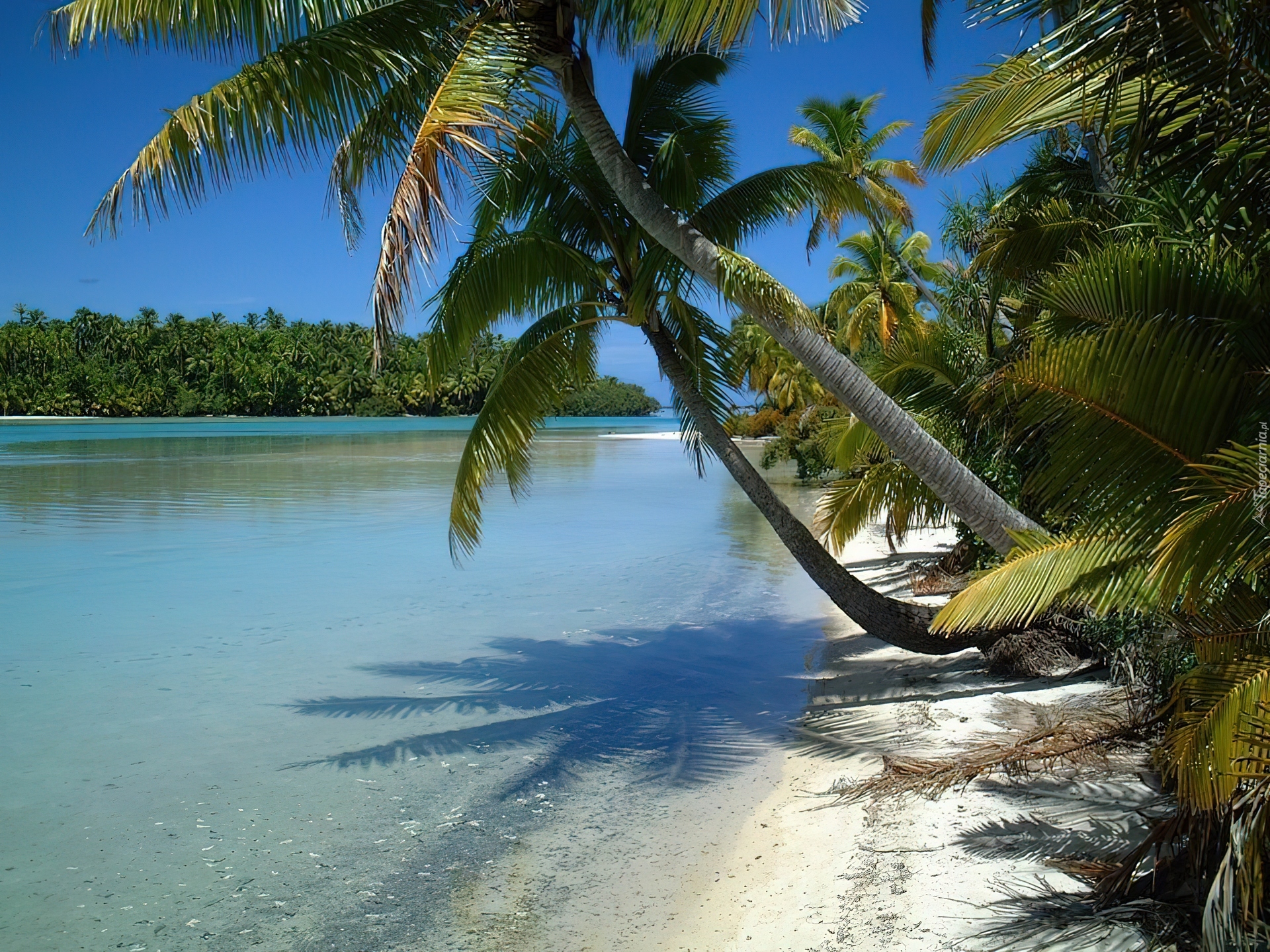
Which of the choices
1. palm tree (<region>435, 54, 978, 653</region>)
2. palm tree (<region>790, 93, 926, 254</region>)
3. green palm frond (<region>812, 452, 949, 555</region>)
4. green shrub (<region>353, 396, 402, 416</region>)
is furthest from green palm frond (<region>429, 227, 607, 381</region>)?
green shrub (<region>353, 396, 402, 416</region>)

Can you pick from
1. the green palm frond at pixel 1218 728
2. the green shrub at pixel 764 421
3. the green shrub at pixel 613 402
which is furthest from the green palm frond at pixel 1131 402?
the green shrub at pixel 613 402

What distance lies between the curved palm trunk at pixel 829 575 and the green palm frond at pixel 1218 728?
4.36 m

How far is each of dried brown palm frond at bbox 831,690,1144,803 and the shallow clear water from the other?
3.94 ft

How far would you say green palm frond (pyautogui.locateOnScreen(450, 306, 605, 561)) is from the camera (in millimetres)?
7137

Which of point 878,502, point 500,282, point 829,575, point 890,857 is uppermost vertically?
point 500,282

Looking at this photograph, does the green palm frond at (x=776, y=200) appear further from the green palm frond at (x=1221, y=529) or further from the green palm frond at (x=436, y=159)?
the green palm frond at (x=1221, y=529)

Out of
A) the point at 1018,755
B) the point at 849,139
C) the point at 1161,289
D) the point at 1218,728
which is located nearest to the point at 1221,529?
the point at 1218,728

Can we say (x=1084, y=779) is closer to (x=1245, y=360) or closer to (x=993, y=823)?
(x=993, y=823)

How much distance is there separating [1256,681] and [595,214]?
5753 millimetres

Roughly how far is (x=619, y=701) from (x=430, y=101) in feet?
15.8

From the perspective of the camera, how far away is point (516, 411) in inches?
283

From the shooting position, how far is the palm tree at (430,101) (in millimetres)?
5027

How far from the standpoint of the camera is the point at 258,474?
3067 centimetres

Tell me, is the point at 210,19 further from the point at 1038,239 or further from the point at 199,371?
the point at 199,371
